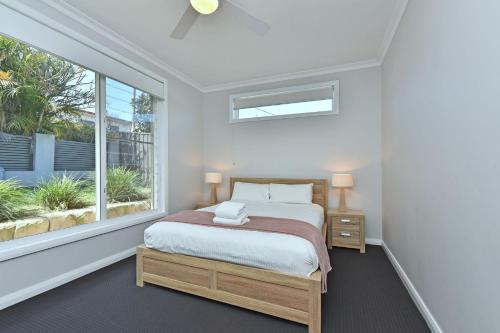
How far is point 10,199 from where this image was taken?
2.10 m

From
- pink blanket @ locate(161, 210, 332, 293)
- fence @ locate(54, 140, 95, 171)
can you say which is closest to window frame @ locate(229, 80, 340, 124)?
pink blanket @ locate(161, 210, 332, 293)

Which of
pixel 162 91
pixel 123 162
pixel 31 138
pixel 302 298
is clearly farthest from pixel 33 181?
pixel 302 298

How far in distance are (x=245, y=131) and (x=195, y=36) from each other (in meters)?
1.86

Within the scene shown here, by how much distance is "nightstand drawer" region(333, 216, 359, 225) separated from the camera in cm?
322

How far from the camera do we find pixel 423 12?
184 centimetres

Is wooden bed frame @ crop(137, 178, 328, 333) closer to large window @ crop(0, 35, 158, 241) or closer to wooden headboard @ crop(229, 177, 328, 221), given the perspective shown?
large window @ crop(0, 35, 158, 241)

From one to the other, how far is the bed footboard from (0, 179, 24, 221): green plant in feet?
3.77

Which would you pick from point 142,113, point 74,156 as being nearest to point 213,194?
point 142,113

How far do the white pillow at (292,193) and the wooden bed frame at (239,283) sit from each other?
1770 mm

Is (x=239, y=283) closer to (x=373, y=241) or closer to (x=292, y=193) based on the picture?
(x=292, y=193)

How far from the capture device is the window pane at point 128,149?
2.97 meters

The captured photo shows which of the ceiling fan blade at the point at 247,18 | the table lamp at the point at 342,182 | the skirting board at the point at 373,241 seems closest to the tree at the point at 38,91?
the ceiling fan blade at the point at 247,18

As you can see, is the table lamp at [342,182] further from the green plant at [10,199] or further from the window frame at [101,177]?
the green plant at [10,199]

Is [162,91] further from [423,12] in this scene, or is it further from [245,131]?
[423,12]
